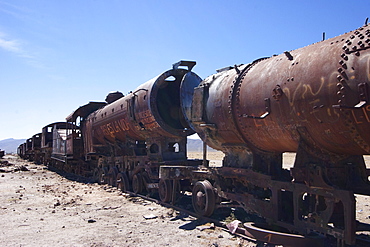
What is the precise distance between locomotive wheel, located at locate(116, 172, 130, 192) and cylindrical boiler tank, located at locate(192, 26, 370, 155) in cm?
567

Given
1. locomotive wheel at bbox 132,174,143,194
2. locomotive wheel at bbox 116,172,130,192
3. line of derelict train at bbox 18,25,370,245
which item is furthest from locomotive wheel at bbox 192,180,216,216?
locomotive wheel at bbox 116,172,130,192

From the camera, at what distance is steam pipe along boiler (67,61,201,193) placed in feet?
32.4

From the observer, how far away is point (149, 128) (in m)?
10.3

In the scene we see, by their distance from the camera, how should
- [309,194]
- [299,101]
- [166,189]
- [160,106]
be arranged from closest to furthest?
[299,101] < [309,194] < [166,189] < [160,106]

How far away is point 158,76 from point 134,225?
180 inches

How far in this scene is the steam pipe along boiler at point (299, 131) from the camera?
4141mm

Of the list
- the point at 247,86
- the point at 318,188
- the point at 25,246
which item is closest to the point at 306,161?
the point at 318,188

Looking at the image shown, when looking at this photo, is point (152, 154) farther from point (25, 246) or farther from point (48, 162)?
point (48, 162)

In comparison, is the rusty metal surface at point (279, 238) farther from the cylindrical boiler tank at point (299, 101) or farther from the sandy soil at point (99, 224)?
the cylindrical boiler tank at point (299, 101)

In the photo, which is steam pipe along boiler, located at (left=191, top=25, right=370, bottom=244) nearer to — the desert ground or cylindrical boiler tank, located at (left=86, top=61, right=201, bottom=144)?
the desert ground

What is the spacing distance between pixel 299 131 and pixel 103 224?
461 centimetres

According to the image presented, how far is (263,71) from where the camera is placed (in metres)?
5.69

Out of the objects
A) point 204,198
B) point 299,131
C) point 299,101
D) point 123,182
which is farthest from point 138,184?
point 299,101

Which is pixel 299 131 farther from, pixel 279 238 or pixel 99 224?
pixel 99 224
